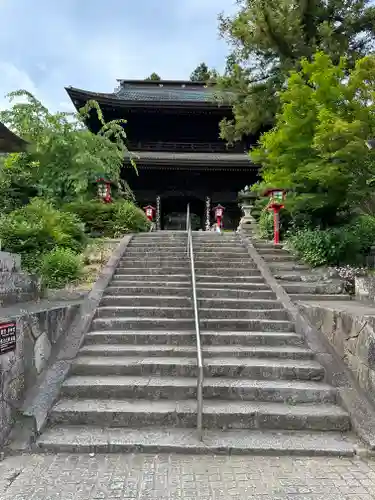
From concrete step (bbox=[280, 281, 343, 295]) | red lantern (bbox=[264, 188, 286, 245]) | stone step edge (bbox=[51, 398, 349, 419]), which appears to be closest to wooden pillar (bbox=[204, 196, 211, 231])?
red lantern (bbox=[264, 188, 286, 245])

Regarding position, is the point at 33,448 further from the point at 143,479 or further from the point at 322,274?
the point at 322,274

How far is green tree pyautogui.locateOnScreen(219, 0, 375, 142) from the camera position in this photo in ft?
38.5

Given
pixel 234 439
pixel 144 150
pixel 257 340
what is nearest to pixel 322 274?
pixel 257 340

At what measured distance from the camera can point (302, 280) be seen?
643 cm

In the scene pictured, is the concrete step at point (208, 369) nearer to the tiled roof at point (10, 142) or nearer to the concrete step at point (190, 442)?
the concrete step at point (190, 442)

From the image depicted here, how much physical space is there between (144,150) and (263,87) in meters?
5.61

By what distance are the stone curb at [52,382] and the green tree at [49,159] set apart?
4791 millimetres

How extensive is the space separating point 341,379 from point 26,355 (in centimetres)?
312

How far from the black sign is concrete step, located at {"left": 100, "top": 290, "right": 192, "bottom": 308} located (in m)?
2.01

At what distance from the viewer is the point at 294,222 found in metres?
8.66

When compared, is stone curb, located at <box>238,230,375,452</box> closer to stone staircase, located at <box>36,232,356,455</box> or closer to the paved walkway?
stone staircase, located at <box>36,232,356,455</box>

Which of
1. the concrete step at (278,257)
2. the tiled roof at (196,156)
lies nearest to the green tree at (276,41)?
the tiled roof at (196,156)

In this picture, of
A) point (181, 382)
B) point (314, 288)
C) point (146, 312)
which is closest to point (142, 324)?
point (146, 312)

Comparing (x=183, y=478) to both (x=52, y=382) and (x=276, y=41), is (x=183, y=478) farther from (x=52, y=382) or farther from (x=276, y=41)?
(x=276, y=41)
